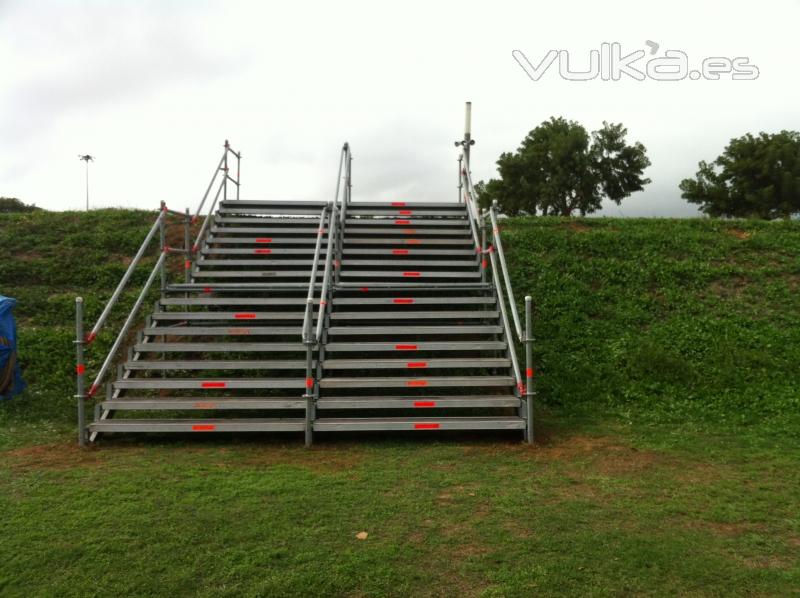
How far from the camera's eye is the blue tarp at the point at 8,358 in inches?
267

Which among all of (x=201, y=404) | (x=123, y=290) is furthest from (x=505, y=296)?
(x=123, y=290)

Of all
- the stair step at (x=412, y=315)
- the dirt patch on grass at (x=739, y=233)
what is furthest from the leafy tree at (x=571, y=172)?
the stair step at (x=412, y=315)

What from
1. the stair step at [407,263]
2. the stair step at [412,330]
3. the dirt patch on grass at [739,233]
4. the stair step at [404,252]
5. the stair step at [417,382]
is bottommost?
the stair step at [417,382]

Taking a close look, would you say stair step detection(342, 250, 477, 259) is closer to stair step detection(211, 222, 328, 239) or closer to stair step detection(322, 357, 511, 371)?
stair step detection(211, 222, 328, 239)

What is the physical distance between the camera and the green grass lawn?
327 cm

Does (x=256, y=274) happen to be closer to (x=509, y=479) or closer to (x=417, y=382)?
(x=417, y=382)

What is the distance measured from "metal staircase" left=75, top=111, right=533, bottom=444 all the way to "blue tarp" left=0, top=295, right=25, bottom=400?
83 centimetres

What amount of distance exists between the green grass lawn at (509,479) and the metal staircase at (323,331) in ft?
1.27

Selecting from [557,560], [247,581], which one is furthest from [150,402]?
[557,560]

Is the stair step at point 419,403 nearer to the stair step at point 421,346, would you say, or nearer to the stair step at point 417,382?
the stair step at point 417,382

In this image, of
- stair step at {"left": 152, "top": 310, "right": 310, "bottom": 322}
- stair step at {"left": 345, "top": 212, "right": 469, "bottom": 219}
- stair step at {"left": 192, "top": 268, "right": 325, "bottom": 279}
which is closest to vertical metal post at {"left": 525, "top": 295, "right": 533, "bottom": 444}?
stair step at {"left": 152, "top": 310, "right": 310, "bottom": 322}

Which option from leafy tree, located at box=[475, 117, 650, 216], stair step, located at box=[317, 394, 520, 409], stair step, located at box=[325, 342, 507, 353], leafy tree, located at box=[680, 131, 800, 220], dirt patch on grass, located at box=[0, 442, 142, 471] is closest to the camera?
dirt patch on grass, located at box=[0, 442, 142, 471]

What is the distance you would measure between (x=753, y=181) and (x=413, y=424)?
28702mm

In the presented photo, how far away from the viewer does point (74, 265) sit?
971 cm
